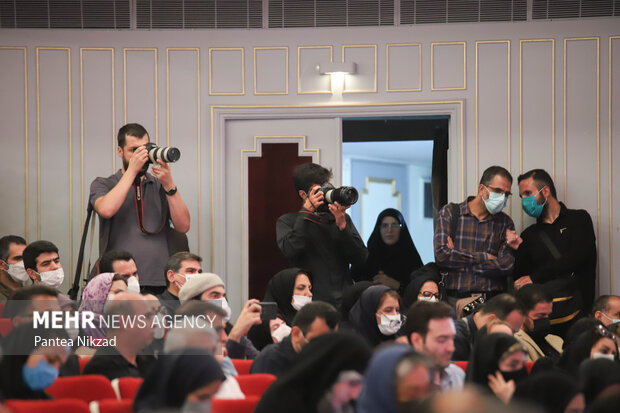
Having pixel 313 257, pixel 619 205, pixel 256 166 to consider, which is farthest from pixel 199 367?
pixel 619 205

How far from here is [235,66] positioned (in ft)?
20.1

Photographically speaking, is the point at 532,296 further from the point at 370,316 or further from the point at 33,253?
the point at 33,253

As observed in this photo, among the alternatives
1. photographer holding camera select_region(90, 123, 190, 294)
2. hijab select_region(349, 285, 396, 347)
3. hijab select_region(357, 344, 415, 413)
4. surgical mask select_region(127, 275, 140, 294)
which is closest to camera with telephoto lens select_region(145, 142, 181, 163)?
photographer holding camera select_region(90, 123, 190, 294)

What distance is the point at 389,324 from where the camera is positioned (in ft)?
14.1

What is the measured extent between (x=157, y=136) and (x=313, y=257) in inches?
69.4

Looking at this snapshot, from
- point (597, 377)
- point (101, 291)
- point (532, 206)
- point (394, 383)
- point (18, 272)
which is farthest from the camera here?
point (532, 206)

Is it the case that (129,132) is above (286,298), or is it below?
above

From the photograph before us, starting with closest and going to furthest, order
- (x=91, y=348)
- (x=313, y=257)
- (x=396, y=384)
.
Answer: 1. (x=396, y=384)
2. (x=91, y=348)
3. (x=313, y=257)

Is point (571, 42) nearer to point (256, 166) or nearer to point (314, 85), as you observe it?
point (314, 85)

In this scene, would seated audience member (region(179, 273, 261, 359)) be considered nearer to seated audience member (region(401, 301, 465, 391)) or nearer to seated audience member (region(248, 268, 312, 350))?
seated audience member (region(248, 268, 312, 350))

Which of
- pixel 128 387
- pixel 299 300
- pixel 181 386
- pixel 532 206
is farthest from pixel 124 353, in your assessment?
pixel 532 206

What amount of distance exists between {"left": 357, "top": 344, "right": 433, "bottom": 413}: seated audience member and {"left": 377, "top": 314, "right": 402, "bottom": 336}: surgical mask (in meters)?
1.72

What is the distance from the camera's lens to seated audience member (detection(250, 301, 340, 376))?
3615mm

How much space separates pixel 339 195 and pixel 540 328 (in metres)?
1.40
